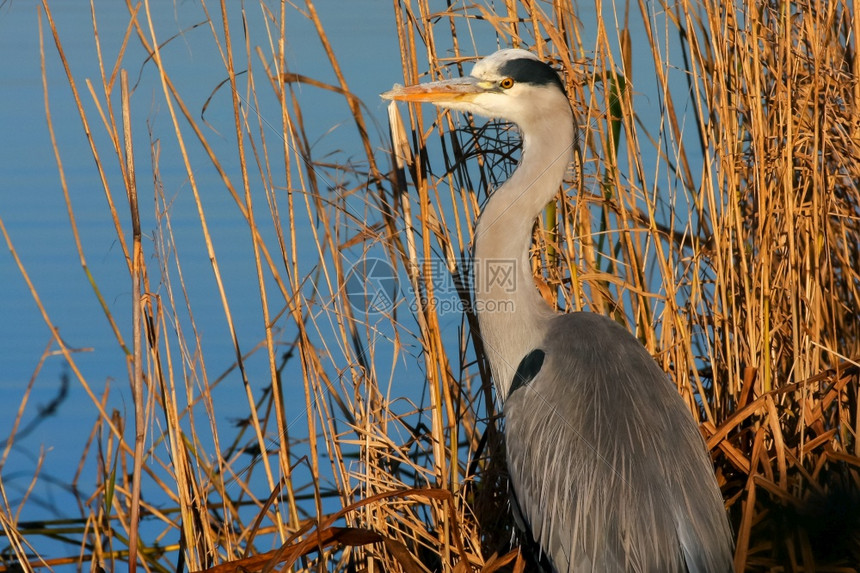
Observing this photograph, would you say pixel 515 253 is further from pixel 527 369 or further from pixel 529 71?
pixel 529 71

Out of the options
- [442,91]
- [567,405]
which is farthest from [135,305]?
[567,405]

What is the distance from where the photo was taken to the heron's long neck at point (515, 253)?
6.94 ft

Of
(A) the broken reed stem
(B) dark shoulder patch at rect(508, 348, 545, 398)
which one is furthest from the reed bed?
(B) dark shoulder patch at rect(508, 348, 545, 398)

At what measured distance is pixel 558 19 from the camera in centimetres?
224

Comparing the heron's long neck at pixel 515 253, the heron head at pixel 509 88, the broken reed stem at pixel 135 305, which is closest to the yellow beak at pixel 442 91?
the heron head at pixel 509 88

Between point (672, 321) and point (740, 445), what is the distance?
33cm

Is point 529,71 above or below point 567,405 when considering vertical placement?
above

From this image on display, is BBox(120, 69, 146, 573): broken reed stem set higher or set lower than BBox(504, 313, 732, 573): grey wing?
higher

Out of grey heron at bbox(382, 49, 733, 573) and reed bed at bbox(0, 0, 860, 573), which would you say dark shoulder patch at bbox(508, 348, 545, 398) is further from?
reed bed at bbox(0, 0, 860, 573)

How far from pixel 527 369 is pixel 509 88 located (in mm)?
649

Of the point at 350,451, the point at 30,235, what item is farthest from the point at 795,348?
the point at 30,235

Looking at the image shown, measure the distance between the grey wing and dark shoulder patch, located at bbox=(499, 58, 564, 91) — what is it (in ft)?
1.79

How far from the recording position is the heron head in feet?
7.01

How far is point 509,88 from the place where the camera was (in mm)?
2170
